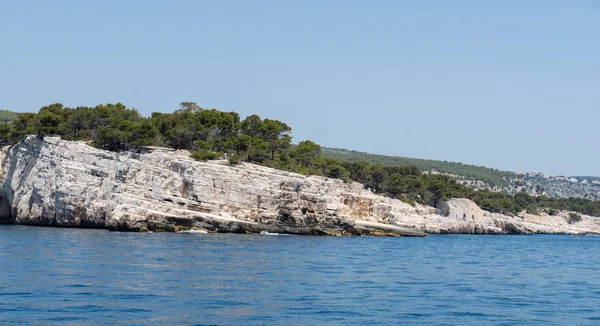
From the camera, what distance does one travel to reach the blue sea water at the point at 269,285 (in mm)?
22625

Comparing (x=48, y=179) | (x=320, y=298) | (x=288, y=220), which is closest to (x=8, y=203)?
(x=48, y=179)

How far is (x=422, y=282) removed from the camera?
105ft

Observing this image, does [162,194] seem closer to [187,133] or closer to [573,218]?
[187,133]

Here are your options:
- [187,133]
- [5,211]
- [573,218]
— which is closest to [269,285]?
[187,133]

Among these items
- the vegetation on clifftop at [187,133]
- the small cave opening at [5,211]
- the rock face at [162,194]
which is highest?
the vegetation on clifftop at [187,133]

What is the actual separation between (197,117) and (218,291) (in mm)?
50728

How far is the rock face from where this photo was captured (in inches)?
2203

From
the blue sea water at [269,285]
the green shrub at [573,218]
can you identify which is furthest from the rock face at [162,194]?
the green shrub at [573,218]

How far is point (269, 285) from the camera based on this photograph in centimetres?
2870

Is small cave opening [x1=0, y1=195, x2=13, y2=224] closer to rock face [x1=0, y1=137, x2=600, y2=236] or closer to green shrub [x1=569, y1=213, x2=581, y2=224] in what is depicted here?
rock face [x1=0, y1=137, x2=600, y2=236]

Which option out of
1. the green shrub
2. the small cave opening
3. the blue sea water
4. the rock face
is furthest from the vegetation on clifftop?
the green shrub

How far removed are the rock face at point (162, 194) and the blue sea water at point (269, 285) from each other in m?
9.55

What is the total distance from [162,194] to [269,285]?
29.0 meters

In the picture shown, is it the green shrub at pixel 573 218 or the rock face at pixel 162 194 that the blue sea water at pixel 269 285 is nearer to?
the rock face at pixel 162 194
